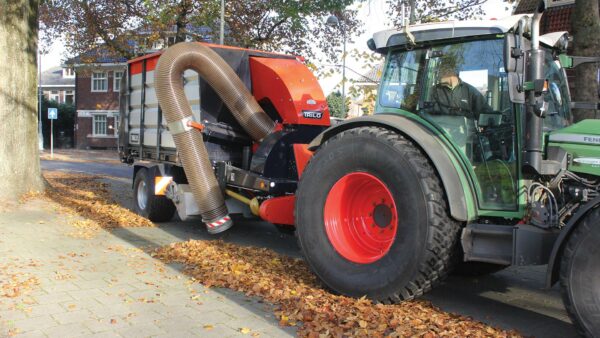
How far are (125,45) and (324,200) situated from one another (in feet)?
54.1

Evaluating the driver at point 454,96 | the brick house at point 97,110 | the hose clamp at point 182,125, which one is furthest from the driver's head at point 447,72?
the brick house at point 97,110

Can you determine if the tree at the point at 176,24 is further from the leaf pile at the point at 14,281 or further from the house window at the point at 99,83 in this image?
the house window at the point at 99,83

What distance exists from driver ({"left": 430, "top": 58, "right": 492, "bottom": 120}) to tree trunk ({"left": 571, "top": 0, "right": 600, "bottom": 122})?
3.22 metres

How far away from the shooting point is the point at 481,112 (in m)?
4.21

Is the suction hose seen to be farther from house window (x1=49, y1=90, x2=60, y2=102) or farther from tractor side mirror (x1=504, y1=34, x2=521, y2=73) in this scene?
house window (x1=49, y1=90, x2=60, y2=102)

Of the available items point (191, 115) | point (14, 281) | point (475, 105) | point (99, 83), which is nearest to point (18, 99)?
point (191, 115)

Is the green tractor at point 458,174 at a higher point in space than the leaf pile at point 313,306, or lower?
higher

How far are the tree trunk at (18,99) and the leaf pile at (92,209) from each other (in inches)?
29.7

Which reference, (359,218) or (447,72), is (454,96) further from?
(359,218)

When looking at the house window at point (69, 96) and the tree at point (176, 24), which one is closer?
the tree at point (176, 24)

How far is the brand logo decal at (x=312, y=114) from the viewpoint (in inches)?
280

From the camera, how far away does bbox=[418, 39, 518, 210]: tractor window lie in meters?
4.07

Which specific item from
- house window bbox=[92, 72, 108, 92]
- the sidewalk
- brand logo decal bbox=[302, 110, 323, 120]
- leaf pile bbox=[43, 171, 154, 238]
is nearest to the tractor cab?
brand logo decal bbox=[302, 110, 323, 120]

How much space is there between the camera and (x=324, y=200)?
4.76 metres
